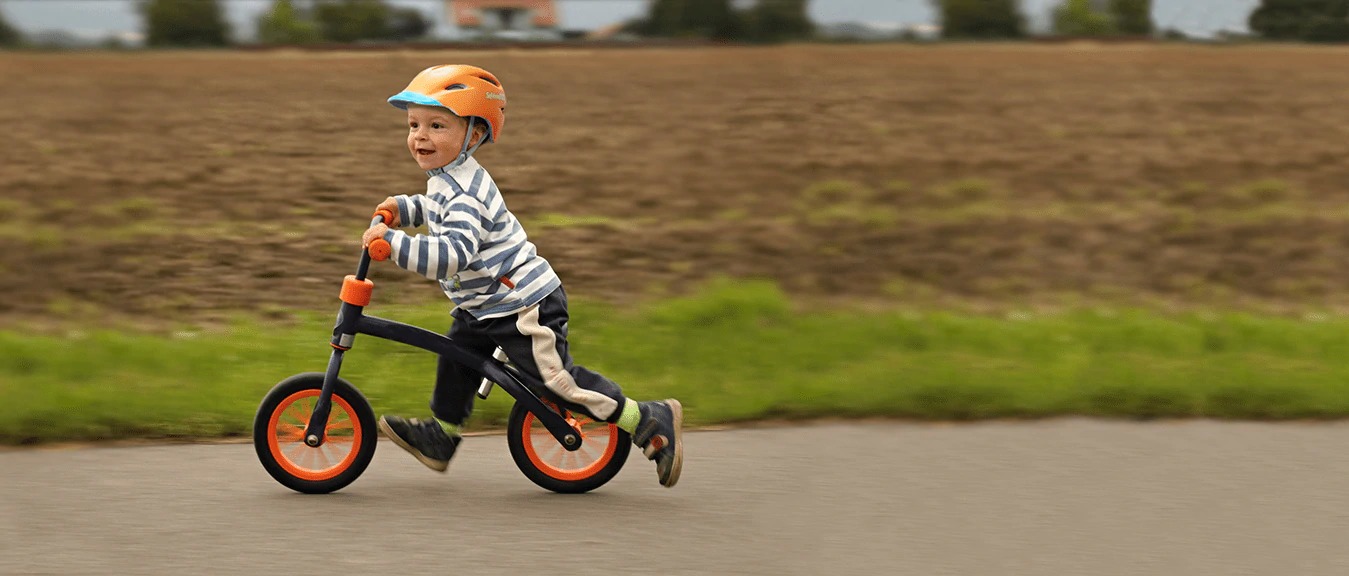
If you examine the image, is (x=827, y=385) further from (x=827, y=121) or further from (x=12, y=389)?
(x=827, y=121)

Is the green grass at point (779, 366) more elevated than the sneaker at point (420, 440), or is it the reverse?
the sneaker at point (420, 440)

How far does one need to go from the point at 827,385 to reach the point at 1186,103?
38.2 ft

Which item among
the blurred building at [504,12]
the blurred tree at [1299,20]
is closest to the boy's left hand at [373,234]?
the blurred tree at [1299,20]

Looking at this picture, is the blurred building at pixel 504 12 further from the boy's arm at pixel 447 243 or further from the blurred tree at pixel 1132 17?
the boy's arm at pixel 447 243

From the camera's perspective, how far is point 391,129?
1519 centimetres

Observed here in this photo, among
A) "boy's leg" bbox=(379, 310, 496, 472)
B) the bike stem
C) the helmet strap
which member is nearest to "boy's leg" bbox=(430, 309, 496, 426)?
"boy's leg" bbox=(379, 310, 496, 472)

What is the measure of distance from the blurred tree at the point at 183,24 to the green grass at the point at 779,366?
17.2m

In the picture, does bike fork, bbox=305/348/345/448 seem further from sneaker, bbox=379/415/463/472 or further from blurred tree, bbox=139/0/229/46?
blurred tree, bbox=139/0/229/46

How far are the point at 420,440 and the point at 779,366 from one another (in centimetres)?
274

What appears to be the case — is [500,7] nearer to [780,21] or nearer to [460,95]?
[780,21]

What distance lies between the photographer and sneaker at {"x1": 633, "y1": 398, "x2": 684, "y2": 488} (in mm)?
5512

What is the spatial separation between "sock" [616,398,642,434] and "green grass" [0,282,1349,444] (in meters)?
1.39

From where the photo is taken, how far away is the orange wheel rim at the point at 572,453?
5613 millimetres

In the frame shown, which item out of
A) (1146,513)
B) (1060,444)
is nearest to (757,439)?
(1060,444)
